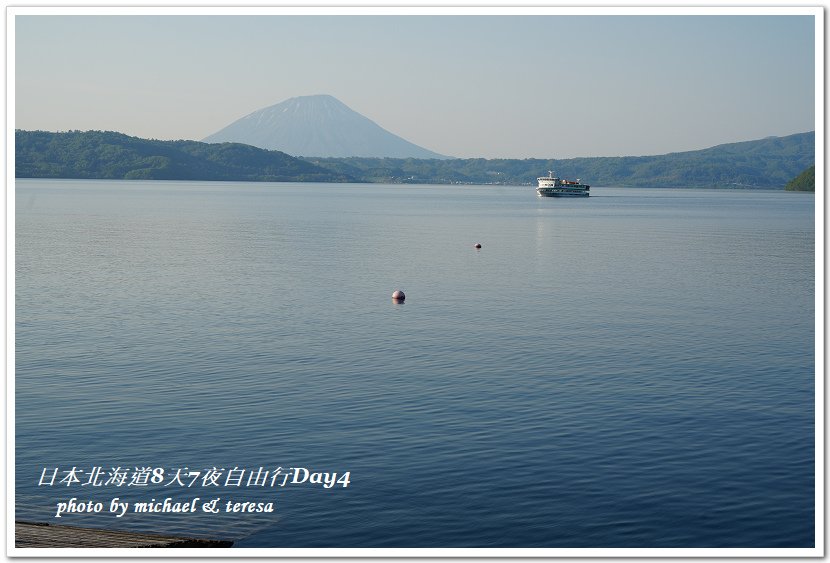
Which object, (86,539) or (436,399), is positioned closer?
(86,539)

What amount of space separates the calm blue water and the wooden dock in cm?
170

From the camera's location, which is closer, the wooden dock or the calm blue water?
the wooden dock

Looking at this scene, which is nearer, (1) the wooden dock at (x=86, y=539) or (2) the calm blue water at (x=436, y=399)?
(1) the wooden dock at (x=86, y=539)

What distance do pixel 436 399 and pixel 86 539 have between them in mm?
16654

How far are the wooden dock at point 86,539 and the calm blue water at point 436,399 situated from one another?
1.70 m

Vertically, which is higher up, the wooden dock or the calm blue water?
the wooden dock

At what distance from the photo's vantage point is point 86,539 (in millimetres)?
19141

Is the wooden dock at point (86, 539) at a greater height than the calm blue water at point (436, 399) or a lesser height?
greater

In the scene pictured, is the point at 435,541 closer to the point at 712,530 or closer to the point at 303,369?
the point at 712,530

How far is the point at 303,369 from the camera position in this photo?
39.3m

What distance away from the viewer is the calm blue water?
76.5ft

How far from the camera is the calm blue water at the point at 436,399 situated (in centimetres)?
2333

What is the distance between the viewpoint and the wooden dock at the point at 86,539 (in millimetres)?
18781

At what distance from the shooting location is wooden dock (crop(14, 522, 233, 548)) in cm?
1878
